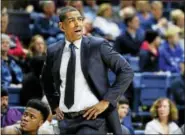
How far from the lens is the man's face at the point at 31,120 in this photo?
6.95 meters

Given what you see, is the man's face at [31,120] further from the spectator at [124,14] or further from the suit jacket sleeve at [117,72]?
the spectator at [124,14]

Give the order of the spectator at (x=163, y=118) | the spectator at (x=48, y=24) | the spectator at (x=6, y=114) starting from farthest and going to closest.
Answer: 1. the spectator at (x=48, y=24)
2. the spectator at (x=163, y=118)
3. the spectator at (x=6, y=114)

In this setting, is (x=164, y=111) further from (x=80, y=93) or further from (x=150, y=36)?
(x=80, y=93)

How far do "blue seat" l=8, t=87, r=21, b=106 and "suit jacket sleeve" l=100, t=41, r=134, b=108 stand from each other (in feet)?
12.8

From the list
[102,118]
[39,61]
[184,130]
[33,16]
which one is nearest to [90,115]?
[102,118]

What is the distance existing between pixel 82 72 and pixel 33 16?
667cm

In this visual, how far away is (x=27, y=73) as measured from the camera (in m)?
9.72

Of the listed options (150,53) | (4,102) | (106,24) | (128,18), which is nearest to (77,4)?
(106,24)

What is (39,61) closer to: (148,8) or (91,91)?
(91,91)

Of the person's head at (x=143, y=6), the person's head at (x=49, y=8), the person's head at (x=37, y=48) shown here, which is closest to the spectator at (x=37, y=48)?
the person's head at (x=37, y=48)

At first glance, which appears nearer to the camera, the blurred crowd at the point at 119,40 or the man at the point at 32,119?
the man at the point at 32,119

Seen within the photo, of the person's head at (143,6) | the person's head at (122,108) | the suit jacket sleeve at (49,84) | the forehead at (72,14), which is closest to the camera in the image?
the forehead at (72,14)

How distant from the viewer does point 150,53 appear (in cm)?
1113

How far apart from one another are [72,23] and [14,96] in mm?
3908
